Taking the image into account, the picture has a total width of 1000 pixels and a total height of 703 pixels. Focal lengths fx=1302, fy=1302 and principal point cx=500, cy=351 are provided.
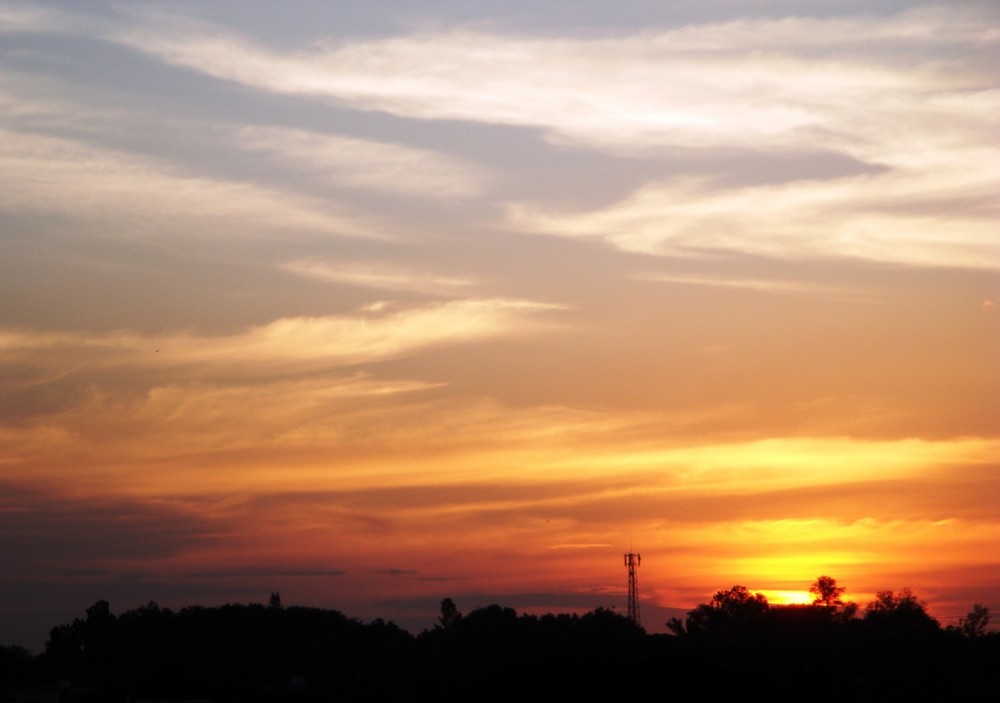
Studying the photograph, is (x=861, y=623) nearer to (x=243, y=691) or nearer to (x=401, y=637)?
(x=401, y=637)

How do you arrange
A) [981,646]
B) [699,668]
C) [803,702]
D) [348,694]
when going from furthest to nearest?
[981,646]
[348,694]
[699,668]
[803,702]

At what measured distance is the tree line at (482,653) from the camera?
78306 mm

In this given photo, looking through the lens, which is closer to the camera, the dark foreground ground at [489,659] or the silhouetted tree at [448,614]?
the dark foreground ground at [489,659]

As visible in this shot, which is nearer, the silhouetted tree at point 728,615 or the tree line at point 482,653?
the tree line at point 482,653

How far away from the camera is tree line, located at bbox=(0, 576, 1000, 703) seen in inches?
3083

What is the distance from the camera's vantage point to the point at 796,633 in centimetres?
15312

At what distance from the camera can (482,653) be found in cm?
14350

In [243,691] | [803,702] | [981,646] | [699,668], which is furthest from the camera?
[981,646]

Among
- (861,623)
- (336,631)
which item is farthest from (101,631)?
(861,623)

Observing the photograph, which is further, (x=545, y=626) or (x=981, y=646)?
(x=545, y=626)

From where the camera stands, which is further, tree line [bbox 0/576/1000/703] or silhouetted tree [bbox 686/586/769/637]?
silhouetted tree [bbox 686/586/769/637]

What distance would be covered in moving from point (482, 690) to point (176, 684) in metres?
40.9

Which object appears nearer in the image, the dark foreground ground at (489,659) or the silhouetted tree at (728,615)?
the dark foreground ground at (489,659)

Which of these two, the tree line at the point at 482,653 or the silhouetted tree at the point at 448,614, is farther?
the silhouetted tree at the point at 448,614
